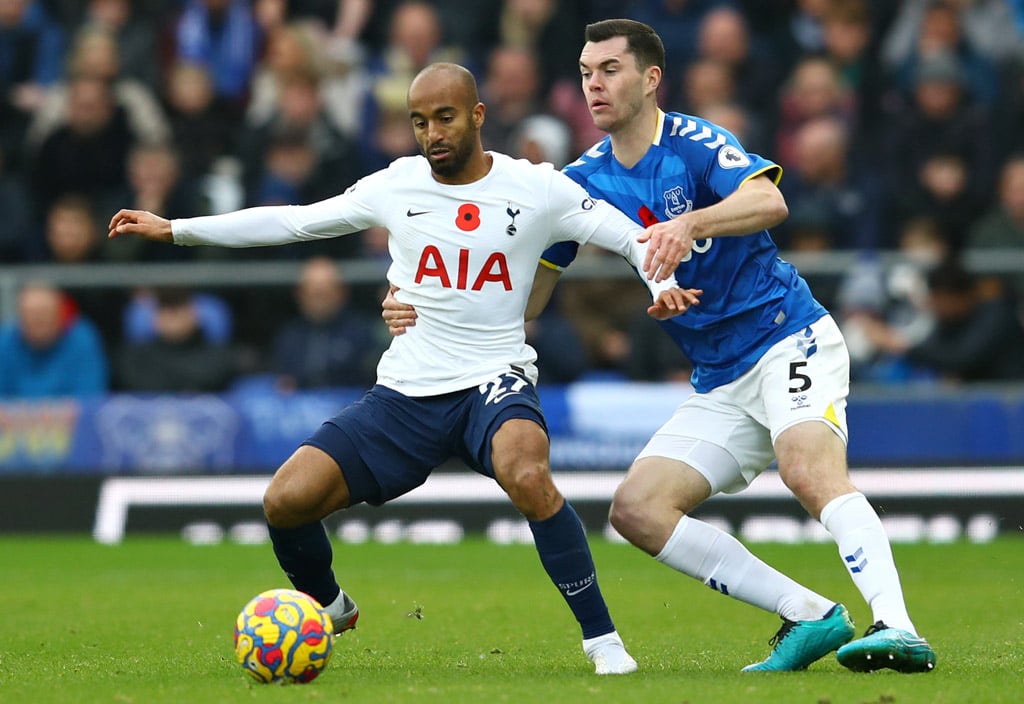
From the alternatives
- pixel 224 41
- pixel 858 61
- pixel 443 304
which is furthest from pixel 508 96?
pixel 443 304

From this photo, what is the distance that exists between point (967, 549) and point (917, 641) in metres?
6.49

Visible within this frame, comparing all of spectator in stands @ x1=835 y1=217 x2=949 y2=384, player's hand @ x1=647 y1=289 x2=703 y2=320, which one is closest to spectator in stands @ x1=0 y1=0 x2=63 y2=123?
spectator in stands @ x1=835 y1=217 x2=949 y2=384

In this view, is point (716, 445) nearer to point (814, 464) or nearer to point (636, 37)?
point (814, 464)

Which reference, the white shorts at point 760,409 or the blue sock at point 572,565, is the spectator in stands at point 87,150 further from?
the blue sock at point 572,565

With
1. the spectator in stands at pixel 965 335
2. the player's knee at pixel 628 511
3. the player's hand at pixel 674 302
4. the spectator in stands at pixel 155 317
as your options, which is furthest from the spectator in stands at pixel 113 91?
the player's hand at pixel 674 302

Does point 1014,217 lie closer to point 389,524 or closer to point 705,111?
point 705,111

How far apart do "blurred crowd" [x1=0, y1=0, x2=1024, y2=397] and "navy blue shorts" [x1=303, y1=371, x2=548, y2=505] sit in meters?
6.70

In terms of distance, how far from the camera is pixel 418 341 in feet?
23.6

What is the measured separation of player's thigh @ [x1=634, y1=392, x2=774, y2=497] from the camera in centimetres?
719

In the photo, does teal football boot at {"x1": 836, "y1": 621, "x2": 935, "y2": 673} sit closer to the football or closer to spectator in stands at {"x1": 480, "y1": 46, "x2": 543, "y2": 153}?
the football

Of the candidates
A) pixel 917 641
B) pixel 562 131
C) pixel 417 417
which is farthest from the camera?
pixel 562 131

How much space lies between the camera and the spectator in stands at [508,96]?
15.1m

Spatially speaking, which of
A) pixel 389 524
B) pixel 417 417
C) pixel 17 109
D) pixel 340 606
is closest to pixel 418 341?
pixel 417 417

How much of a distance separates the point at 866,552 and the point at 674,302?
123cm
